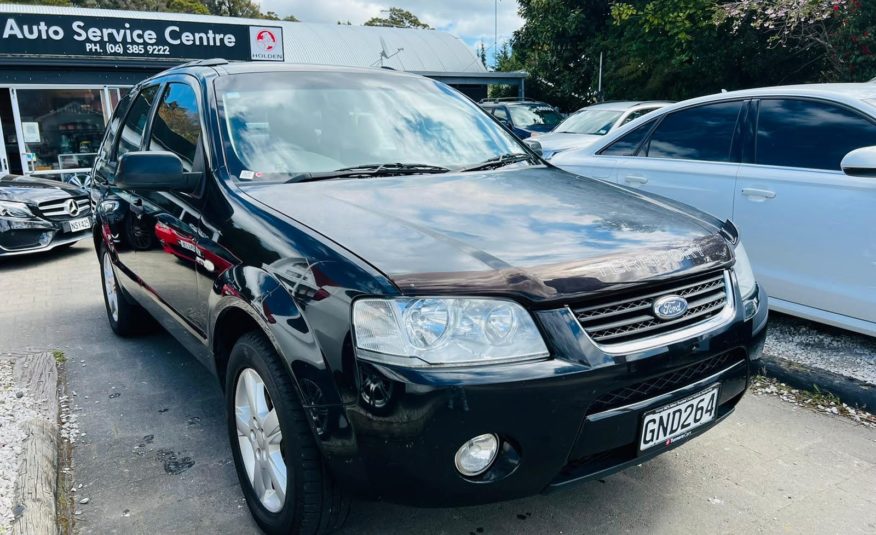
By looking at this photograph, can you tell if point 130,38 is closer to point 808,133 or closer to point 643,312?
point 808,133

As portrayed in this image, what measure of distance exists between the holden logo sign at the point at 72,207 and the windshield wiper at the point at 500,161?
262 inches

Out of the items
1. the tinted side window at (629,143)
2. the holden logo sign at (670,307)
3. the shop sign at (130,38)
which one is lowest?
the holden logo sign at (670,307)

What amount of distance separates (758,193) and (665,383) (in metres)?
2.44

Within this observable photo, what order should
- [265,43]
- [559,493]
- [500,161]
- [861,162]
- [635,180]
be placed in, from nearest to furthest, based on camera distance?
[559,493], [500,161], [861,162], [635,180], [265,43]

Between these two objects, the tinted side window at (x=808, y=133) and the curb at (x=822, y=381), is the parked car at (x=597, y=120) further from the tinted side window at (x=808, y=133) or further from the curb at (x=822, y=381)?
the curb at (x=822, y=381)

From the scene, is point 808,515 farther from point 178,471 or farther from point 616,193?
point 178,471

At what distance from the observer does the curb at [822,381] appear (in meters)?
3.35

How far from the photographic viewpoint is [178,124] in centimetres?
334

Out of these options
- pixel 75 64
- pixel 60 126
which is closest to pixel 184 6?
pixel 75 64

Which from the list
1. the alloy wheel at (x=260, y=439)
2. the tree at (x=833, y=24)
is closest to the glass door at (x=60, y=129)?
the tree at (x=833, y=24)

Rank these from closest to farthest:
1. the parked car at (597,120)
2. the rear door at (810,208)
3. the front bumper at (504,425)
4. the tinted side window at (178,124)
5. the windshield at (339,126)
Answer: the front bumper at (504,425) < the windshield at (339,126) < the tinted side window at (178,124) < the rear door at (810,208) < the parked car at (597,120)

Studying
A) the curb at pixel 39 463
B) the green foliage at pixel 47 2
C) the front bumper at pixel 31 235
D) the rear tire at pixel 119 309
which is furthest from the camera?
the green foliage at pixel 47 2

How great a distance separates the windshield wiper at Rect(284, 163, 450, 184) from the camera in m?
2.78

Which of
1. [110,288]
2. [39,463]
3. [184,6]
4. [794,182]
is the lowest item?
[39,463]
